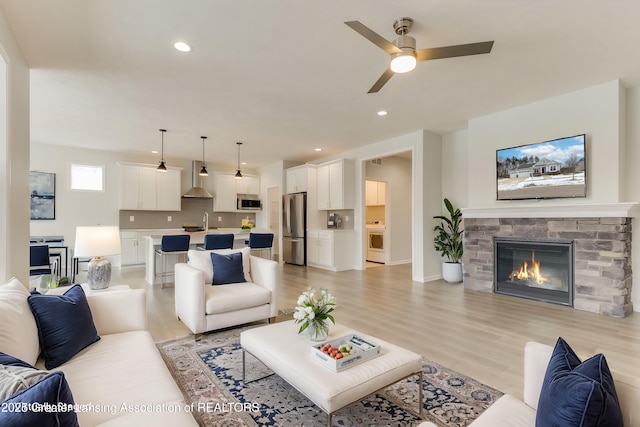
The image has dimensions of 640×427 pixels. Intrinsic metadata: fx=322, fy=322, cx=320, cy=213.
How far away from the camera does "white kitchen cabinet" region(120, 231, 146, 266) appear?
7315 mm

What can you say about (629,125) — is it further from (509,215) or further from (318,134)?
(318,134)

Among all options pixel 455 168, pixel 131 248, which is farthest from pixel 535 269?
pixel 131 248

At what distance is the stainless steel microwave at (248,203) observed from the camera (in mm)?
9170

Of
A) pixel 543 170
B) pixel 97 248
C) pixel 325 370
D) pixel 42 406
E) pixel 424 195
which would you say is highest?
pixel 543 170

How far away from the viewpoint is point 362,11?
2.45 meters

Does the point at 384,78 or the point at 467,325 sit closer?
the point at 384,78

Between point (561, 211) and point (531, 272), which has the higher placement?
point (561, 211)

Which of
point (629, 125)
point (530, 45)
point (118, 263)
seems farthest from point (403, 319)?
point (118, 263)

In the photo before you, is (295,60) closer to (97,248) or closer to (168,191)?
(97,248)

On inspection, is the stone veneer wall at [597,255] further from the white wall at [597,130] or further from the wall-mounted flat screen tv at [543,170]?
the wall-mounted flat screen tv at [543,170]

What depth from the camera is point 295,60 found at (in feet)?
10.4

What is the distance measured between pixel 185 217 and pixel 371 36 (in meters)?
7.60

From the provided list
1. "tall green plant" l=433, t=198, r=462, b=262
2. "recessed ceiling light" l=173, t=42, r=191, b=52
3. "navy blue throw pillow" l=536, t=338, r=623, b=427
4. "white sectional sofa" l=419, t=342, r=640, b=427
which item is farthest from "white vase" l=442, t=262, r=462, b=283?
"recessed ceiling light" l=173, t=42, r=191, b=52

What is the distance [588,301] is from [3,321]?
530cm
